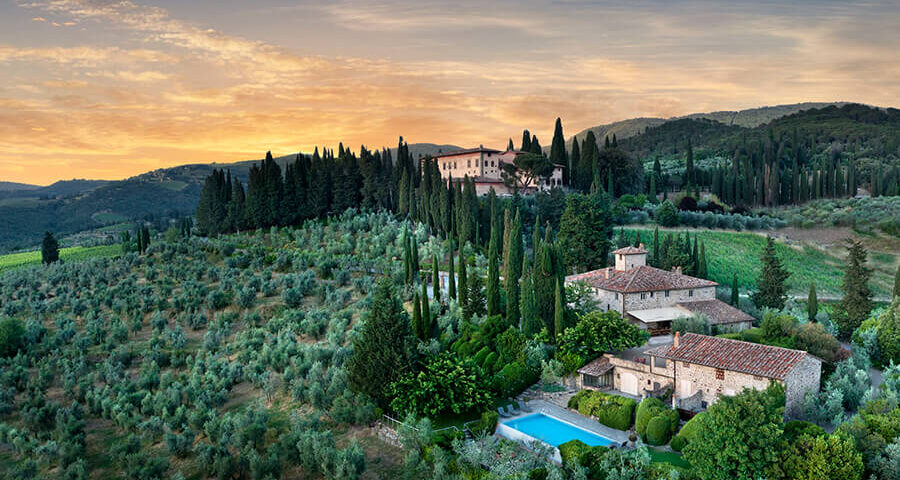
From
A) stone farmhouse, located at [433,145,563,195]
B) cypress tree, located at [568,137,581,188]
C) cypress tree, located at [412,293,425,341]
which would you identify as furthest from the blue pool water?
cypress tree, located at [568,137,581,188]

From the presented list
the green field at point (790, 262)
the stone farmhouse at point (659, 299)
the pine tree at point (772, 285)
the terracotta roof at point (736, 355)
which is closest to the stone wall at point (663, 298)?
the stone farmhouse at point (659, 299)

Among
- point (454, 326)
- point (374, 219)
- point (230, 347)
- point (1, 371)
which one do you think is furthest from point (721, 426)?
point (374, 219)

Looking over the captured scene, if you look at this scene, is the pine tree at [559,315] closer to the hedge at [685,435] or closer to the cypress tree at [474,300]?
the cypress tree at [474,300]

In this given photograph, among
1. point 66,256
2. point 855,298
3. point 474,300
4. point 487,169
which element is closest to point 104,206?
point 66,256

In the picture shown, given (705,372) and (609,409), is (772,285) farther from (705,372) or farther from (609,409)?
(609,409)

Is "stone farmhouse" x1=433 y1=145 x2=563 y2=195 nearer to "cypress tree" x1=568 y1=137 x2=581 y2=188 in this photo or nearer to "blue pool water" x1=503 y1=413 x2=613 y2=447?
"cypress tree" x1=568 y1=137 x2=581 y2=188
